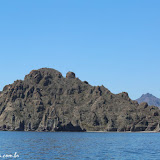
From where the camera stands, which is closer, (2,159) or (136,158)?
(2,159)

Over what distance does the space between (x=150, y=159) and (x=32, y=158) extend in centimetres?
3001

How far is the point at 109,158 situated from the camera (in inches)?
3076

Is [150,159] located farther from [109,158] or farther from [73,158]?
[73,158]

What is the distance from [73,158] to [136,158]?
16710 millimetres

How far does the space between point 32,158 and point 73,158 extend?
1029cm

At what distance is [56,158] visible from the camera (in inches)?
3012

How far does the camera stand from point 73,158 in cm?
7681

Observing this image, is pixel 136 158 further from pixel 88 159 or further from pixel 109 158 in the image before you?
pixel 88 159

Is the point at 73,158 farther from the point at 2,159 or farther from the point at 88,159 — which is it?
the point at 2,159

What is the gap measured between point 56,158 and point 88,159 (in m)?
8.21

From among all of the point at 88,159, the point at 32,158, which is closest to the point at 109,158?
the point at 88,159

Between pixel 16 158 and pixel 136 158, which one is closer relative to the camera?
pixel 16 158

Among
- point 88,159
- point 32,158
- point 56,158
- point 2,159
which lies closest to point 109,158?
point 88,159

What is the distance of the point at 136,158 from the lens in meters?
79.4
